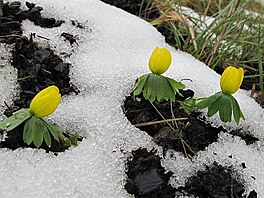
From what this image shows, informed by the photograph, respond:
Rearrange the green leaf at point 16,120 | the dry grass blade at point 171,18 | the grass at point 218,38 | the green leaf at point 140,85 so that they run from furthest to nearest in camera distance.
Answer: the dry grass blade at point 171,18
the grass at point 218,38
the green leaf at point 140,85
the green leaf at point 16,120

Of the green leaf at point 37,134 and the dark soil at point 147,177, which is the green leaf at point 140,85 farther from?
the green leaf at point 37,134

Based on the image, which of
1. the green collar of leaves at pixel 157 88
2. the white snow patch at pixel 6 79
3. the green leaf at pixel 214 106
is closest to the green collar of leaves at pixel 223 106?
the green leaf at pixel 214 106

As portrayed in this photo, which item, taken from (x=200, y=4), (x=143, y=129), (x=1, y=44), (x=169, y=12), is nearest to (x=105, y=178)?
(x=143, y=129)

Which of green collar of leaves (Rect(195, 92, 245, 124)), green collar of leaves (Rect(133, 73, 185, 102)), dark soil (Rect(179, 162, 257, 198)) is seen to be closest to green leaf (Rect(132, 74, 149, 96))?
green collar of leaves (Rect(133, 73, 185, 102))

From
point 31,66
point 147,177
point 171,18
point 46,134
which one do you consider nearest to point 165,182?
point 147,177

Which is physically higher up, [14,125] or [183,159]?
[14,125]

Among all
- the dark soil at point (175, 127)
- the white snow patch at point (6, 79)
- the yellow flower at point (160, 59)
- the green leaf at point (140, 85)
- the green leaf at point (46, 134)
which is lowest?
the white snow patch at point (6, 79)

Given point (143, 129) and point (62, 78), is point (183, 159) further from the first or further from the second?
point (62, 78)
